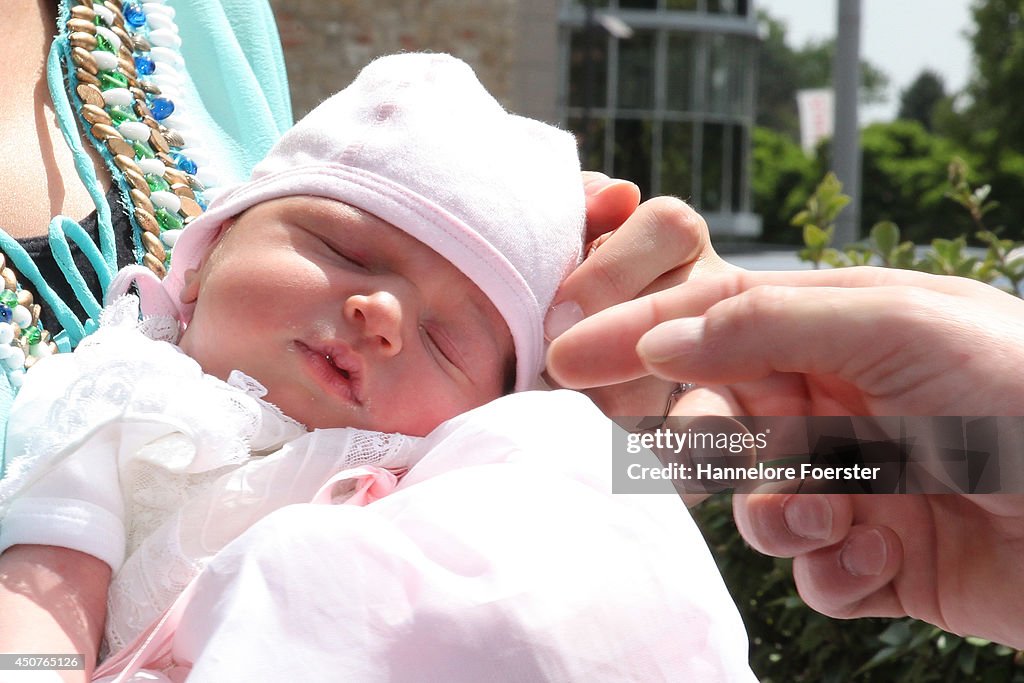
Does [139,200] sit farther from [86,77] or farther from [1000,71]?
[1000,71]

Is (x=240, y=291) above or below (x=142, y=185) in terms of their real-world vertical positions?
below

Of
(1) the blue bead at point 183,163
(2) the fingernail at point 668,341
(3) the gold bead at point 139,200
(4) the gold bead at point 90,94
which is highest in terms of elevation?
(4) the gold bead at point 90,94

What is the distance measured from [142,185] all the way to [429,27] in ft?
22.9

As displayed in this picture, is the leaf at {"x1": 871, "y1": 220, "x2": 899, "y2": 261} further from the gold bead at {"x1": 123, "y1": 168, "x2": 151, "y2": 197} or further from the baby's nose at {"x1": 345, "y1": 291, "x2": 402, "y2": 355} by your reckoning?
the gold bead at {"x1": 123, "y1": 168, "x2": 151, "y2": 197}

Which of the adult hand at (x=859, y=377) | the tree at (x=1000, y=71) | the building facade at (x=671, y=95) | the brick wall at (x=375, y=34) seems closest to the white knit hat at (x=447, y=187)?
the adult hand at (x=859, y=377)

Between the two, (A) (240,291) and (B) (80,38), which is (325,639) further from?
(B) (80,38)

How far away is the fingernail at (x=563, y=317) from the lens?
1378 millimetres

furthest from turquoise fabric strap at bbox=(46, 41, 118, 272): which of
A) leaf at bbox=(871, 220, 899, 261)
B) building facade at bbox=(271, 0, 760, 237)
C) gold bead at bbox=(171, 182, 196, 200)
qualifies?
building facade at bbox=(271, 0, 760, 237)

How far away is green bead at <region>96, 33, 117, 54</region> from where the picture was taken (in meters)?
1.61

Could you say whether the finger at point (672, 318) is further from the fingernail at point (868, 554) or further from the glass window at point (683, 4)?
the glass window at point (683, 4)

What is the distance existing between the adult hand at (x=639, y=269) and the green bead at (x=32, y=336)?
0.63 metres

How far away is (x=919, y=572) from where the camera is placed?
42.1 inches

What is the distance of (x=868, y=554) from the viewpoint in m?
1.05

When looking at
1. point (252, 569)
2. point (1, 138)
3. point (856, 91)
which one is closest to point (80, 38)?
point (1, 138)
